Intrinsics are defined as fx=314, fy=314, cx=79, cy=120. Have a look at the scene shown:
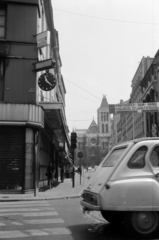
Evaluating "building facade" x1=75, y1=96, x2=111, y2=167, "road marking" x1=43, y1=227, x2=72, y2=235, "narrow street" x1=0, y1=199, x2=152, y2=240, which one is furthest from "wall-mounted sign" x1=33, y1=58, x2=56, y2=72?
"building facade" x1=75, y1=96, x2=111, y2=167

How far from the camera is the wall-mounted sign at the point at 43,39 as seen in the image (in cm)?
1687

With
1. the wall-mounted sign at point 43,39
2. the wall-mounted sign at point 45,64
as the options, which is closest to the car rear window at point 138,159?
the wall-mounted sign at point 45,64

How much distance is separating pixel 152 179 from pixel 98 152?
143 meters

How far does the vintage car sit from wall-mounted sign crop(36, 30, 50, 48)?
11919 mm

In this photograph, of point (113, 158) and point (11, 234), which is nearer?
point (11, 234)

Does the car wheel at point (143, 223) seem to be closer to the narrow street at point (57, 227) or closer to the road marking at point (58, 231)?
the narrow street at point (57, 227)

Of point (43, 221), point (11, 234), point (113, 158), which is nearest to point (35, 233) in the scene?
point (11, 234)

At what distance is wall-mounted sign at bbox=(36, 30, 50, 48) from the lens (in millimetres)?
16869

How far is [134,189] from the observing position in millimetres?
5762

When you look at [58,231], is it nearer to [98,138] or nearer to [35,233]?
[35,233]

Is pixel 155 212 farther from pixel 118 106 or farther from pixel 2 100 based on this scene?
pixel 118 106

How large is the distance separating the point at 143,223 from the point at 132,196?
55 centimetres

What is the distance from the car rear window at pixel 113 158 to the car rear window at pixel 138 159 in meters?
0.36

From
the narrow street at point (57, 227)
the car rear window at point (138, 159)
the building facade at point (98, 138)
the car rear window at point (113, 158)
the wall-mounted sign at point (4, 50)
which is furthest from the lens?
the building facade at point (98, 138)
